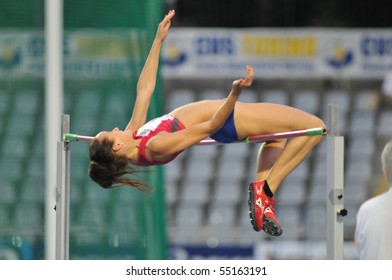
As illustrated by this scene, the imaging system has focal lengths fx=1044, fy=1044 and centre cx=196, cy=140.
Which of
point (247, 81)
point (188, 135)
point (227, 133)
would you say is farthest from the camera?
point (227, 133)

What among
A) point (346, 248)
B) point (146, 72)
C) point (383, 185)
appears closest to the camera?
point (146, 72)

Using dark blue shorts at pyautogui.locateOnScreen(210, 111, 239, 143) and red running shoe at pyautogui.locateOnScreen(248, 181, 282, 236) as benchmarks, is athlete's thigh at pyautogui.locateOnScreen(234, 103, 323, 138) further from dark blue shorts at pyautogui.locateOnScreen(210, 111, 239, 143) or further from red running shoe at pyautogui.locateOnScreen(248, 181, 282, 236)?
red running shoe at pyautogui.locateOnScreen(248, 181, 282, 236)

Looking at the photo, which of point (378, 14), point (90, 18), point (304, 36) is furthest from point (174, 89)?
point (90, 18)

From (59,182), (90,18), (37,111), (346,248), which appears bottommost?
(346,248)

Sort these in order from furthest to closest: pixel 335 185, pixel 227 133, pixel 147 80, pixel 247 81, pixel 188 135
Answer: pixel 147 80
pixel 227 133
pixel 335 185
pixel 188 135
pixel 247 81

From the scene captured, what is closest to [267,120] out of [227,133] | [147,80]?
[227,133]

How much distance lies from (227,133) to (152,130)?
42 cm

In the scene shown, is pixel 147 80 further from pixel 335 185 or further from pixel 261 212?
pixel 335 185

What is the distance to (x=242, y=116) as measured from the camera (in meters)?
5.88

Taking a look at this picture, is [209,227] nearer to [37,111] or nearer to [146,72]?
[37,111]

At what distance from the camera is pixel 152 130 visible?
5809 millimetres

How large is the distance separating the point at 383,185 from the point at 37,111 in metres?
6.35

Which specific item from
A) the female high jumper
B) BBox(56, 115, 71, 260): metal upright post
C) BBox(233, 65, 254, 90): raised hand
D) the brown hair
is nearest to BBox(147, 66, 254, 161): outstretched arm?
the female high jumper

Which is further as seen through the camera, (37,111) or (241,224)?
(241,224)
